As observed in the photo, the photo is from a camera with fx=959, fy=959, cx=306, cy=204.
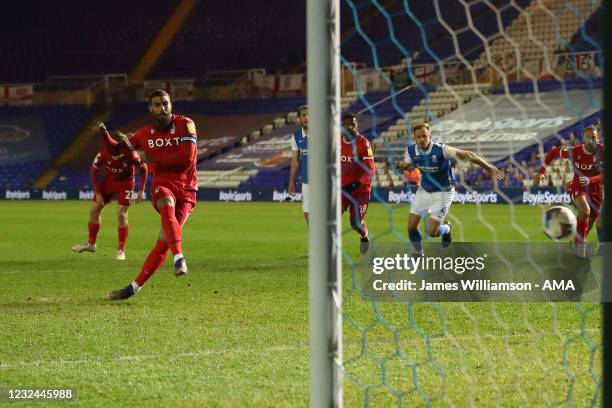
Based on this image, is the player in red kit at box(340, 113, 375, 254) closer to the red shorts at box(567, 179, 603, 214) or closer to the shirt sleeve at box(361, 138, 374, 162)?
the shirt sleeve at box(361, 138, 374, 162)

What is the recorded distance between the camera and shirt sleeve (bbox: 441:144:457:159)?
9323mm

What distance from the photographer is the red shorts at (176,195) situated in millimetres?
7797

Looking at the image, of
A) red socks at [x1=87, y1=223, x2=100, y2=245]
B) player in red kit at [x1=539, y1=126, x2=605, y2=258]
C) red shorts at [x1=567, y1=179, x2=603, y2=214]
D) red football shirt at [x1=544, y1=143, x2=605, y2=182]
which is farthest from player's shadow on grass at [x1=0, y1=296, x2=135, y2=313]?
red shorts at [x1=567, y1=179, x2=603, y2=214]

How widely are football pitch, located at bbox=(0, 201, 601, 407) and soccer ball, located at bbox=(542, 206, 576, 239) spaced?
0.70 feet

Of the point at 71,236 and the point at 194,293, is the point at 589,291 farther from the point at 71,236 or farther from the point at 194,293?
the point at 71,236

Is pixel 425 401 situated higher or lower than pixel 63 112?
lower

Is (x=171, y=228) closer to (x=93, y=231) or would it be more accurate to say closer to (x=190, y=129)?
(x=190, y=129)

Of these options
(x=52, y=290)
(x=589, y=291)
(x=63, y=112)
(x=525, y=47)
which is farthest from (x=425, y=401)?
(x=63, y=112)

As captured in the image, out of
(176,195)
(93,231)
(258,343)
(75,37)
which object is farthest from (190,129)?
(75,37)

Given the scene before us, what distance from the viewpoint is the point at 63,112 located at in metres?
38.9

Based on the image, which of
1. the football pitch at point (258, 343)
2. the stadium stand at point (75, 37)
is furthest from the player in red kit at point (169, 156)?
the stadium stand at point (75, 37)

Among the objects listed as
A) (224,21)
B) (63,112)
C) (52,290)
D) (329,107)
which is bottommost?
(52,290)

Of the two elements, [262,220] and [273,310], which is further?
[262,220]

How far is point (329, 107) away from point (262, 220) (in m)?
16.7
